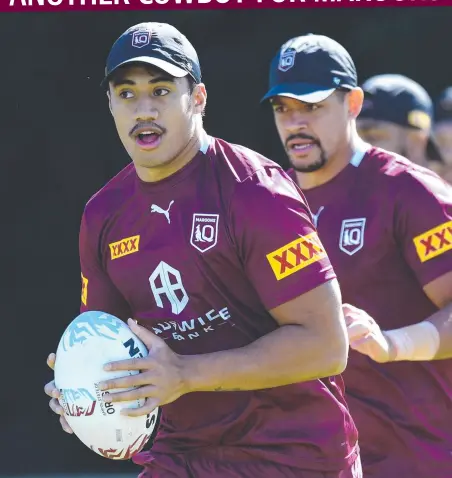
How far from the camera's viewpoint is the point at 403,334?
421cm

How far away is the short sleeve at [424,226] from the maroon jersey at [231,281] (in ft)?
2.29

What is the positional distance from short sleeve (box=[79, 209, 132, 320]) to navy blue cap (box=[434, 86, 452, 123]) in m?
3.73

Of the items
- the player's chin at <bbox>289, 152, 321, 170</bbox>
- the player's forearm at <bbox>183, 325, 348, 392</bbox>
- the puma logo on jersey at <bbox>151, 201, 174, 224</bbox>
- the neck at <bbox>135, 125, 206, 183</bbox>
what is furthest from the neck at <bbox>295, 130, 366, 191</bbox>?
the player's forearm at <bbox>183, 325, 348, 392</bbox>

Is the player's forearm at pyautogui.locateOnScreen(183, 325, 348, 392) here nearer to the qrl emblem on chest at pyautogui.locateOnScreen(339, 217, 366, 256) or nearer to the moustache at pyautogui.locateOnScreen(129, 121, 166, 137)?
the moustache at pyautogui.locateOnScreen(129, 121, 166, 137)

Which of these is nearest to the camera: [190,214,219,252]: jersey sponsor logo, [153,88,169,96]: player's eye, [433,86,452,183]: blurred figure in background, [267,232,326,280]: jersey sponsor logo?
[267,232,326,280]: jersey sponsor logo

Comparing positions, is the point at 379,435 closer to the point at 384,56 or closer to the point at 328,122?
the point at 328,122

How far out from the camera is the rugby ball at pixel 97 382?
353 cm

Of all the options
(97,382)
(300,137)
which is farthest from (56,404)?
(300,137)

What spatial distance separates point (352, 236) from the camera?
4602mm

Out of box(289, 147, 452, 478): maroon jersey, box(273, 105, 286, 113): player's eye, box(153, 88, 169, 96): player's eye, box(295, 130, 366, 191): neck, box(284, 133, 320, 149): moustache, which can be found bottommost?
box(289, 147, 452, 478): maroon jersey

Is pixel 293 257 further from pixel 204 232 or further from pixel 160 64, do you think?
pixel 160 64

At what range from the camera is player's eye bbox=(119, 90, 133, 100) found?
3.80 meters

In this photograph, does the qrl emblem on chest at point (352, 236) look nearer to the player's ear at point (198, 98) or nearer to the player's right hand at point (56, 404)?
the player's ear at point (198, 98)

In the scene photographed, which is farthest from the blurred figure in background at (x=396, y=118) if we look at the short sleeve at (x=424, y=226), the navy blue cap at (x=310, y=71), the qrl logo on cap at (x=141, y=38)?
the qrl logo on cap at (x=141, y=38)
